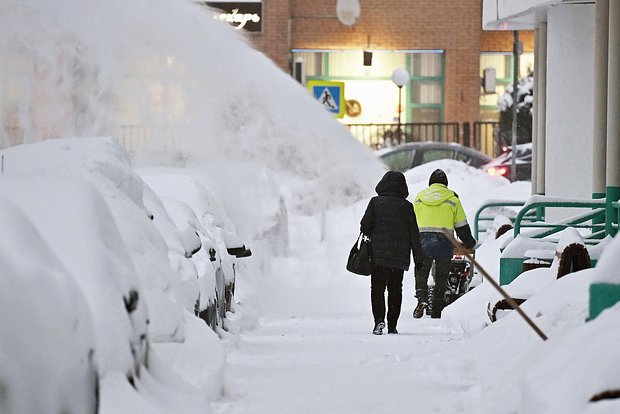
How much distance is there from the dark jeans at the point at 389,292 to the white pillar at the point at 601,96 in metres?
2.93

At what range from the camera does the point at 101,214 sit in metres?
5.75

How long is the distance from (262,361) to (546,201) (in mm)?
3688

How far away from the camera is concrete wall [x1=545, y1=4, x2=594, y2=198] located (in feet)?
61.0

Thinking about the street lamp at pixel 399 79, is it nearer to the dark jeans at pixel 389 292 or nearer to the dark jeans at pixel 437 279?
the dark jeans at pixel 437 279

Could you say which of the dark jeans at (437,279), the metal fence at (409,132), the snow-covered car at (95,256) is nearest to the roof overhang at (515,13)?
the dark jeans at (437,279)

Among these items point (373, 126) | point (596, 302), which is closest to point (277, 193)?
point (596, 302)

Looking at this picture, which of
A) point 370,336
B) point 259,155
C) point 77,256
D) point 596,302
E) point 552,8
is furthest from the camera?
→ point 259,155

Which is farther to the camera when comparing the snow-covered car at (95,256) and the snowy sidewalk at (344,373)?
the snowy sidewalk at (344,373)

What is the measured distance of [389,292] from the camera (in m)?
14.0

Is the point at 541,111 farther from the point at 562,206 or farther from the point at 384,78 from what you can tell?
the point at 384,78

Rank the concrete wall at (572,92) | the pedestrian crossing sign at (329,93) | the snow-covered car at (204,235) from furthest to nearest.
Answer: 1. the pedestrian crossing sign at (329,93)
2. the concrete wall at (572,92)
3. the snow-covered car at (204,235)

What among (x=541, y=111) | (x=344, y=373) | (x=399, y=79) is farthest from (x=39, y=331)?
(x=399, y=79)

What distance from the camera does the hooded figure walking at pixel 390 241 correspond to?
13984 mm

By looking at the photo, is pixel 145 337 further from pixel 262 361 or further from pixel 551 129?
pixel 551 129
